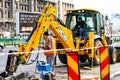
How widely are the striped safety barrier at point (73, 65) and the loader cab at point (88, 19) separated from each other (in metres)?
9.07

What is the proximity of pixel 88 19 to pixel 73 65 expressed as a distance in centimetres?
954

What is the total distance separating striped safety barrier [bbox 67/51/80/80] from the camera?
859cm

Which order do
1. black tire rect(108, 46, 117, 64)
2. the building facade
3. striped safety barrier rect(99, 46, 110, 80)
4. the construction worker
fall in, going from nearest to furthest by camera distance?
striped safety barrier rect(99, 46, 110, 80) → the construction worker → black tire rect(108, 46, 117, 64) → the building facade

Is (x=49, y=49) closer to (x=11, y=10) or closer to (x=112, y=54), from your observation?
(x=112, y=54)

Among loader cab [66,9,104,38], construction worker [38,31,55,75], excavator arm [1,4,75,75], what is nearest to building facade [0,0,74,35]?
loader cab [66,9,104,38]

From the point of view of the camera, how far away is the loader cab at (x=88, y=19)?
17.9m

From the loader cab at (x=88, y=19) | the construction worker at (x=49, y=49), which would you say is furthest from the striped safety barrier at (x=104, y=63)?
the loader cab at (x=88, y=19)

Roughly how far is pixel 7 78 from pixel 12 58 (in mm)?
1183

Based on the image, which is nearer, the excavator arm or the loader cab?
the excavator arm

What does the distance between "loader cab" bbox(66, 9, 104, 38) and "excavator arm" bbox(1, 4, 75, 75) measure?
1784 millimetres

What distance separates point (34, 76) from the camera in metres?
11.2

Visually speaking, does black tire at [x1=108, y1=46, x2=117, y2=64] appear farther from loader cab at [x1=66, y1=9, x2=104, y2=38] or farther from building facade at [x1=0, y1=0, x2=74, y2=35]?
building facade at [x1=0, y1=0, x2=74, y2=35]

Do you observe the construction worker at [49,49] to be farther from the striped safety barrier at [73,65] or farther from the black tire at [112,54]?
the black tire at [112,54]

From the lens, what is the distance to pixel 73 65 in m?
8.69
